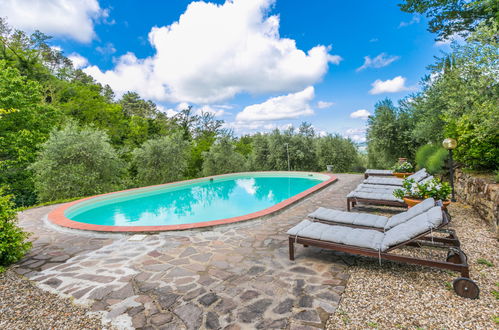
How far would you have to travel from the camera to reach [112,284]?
279 centimetres

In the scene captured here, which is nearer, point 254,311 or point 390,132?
point 254,311

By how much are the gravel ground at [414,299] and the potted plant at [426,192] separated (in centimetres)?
118

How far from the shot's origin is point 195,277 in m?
2.89

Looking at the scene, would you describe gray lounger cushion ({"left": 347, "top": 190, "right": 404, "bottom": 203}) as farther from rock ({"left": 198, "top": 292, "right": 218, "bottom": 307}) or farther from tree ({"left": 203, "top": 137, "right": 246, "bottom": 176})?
tree ({"left": 203, "top": 137, "right": 246, "bottom": 176})

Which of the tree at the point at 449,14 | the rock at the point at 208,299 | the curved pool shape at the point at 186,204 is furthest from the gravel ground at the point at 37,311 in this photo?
the tree at the point at 449,14

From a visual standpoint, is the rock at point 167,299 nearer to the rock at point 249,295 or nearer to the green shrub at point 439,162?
the rock at point 249,295

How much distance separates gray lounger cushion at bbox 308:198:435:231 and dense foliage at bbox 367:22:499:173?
9.24ft

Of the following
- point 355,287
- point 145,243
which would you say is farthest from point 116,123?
point 355,287

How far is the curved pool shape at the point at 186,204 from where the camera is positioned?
5625 mm

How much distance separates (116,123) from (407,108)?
20.3 metres

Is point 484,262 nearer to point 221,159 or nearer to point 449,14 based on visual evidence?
point 449,14

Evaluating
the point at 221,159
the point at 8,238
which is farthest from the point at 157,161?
the point at 8,238

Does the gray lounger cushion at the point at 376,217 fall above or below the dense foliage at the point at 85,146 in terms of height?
below

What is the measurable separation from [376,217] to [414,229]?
1126 mm
